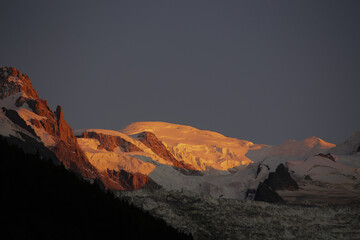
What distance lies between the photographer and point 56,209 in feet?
304

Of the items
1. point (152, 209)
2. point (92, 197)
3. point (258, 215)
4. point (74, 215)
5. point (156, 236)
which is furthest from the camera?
point (258, 215)

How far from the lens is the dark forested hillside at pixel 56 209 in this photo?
81.9 meters

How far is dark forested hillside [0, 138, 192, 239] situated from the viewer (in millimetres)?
81875

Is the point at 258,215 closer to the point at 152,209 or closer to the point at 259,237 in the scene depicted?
the point at 259,237

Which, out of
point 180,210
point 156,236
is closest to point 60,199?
point 156,236

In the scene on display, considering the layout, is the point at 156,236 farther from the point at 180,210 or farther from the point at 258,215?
the point at 258,215

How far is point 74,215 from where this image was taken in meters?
95.0

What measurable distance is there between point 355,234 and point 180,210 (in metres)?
46.3

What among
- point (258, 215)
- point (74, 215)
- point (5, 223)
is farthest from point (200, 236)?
point (5, 223)

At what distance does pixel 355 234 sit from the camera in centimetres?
15188

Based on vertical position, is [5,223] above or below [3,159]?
below

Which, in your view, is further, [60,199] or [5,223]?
[60,199]

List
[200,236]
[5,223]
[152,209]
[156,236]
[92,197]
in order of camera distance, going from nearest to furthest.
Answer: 1. [5,223]
2. [156,236]
3. [92,197]
4. [200,236]
5. [152,209]

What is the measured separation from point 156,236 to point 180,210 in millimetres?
48214
